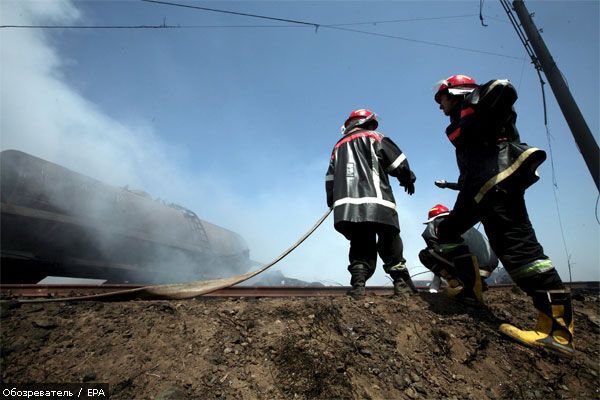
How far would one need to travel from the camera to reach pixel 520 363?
1928mm

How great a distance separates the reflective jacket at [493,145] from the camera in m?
2.14

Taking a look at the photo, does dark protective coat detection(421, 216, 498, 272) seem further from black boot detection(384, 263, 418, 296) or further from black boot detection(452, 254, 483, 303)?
black boot detection(452, 254, 483, 303)

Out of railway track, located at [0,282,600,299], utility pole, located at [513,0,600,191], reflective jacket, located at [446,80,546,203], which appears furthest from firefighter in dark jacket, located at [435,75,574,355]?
utility pole, located at [513,0,600,191]

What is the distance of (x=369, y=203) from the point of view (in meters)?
2.89

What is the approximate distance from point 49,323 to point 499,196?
3038mm

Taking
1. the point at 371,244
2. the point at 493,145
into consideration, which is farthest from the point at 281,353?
the point at 493,145

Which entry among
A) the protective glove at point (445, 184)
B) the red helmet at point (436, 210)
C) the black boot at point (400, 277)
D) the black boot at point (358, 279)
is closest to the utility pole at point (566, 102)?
the red helmet at point (436, 210)

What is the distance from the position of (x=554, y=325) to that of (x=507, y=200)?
86cm

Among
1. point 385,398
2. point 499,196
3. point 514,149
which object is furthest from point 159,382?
point 514,149

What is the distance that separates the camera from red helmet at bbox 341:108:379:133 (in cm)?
354

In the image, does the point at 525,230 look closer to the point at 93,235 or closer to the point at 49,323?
the point at 49,323

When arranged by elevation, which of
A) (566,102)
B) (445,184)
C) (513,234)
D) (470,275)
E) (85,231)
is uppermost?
(566,102)

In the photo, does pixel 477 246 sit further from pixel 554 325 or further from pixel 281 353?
pixel 281 353

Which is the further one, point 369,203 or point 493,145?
point 369,203
